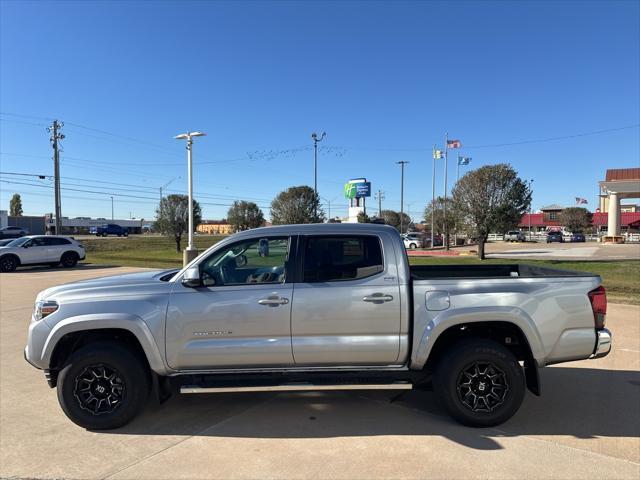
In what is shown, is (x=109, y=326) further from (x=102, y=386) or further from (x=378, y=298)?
(x=378, y=298)

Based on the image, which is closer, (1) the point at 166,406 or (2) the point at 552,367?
(1) the point at 166,406

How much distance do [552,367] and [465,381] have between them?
2519 millimetres

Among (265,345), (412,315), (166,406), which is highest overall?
(412,315)

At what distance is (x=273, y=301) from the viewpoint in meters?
3.91

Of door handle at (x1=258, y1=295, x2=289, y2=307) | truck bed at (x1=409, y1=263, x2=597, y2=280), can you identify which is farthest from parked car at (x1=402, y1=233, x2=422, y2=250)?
door handle at (x1=258, y1=295, x2=289, y2=307)

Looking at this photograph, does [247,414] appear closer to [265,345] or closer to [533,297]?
[265,345]

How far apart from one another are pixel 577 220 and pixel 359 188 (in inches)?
2153

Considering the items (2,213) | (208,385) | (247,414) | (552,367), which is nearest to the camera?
(208,385)

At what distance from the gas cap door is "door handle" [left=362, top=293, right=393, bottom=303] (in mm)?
338

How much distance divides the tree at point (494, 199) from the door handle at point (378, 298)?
21.6 metres

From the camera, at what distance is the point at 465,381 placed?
13.1ft

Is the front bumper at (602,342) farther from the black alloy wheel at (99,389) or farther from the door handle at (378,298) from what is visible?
the black alloy wheel at (99,389)

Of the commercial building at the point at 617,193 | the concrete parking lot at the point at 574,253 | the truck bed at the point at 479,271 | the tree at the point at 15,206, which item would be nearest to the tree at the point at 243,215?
the concrete parking lot at the point at 574,253

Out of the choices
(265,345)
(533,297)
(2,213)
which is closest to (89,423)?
(265,345)
